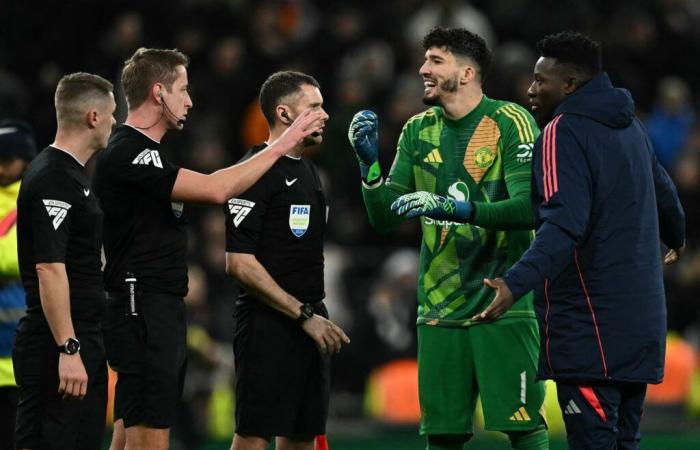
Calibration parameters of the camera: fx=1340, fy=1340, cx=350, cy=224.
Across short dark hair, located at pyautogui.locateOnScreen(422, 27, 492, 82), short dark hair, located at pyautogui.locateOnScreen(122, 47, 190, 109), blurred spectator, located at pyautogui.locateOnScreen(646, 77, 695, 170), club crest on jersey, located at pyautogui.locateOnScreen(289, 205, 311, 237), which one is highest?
blurred spectator, located at pyautogui.locateOnScreen(646, 77, 695, 170)

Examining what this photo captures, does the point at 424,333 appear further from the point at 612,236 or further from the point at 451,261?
the point at 612,236

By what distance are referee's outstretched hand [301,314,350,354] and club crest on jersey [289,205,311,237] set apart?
17.4 inches

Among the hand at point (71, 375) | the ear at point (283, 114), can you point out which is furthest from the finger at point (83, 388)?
the ear at point (283, 114)

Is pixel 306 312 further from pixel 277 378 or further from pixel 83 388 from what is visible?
pixel 83 388

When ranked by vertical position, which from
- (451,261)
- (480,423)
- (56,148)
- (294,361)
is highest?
(56,148)

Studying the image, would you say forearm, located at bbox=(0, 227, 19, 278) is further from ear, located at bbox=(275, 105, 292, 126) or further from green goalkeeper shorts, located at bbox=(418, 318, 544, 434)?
green goalkeeper shorts, located at bbox=(418, 318, 544, 434)

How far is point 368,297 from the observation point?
1312cm

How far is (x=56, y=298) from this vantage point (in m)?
5.89

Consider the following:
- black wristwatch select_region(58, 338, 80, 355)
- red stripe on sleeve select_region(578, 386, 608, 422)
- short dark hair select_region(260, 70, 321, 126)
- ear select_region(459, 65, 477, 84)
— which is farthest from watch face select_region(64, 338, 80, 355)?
ear select_region(459, 65, 477, 84)

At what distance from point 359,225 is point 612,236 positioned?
768 cm

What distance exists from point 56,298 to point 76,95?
1.00 meters

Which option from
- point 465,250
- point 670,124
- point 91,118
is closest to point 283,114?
point 91,118

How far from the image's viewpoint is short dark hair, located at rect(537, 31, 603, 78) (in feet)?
20.4

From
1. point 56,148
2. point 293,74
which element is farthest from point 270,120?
point 56,148
